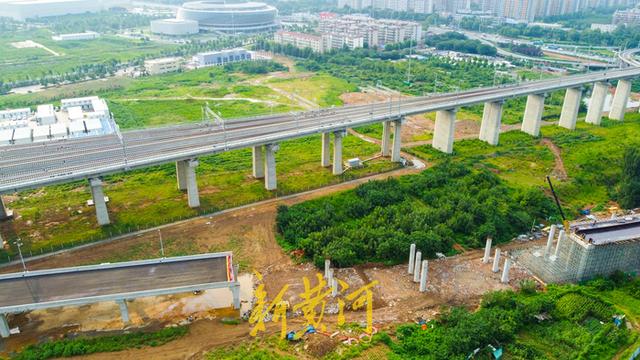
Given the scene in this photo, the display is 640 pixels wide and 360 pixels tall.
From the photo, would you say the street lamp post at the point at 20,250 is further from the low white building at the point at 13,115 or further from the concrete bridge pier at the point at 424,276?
the low white building at the point at 13,115

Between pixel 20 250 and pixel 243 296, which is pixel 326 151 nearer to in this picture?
pixel 243 296

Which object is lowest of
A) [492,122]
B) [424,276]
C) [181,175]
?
[424,276]

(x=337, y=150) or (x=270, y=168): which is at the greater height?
(x=337, y=150)

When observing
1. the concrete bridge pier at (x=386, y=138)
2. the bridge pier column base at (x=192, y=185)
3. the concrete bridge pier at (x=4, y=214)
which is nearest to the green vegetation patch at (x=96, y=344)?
the bridge pier column base at (x=192, y=185)

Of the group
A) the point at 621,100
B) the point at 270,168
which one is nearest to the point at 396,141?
the point at 270,168

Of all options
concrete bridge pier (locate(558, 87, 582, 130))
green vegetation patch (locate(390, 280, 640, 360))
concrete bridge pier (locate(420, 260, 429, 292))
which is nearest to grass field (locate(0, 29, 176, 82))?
concrete bridge pier (locate(558, 87, 582, 130))

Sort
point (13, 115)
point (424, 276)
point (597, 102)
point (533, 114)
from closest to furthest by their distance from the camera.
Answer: point (424, 276), point (533, 114), point (13, 115), point (597, 102)

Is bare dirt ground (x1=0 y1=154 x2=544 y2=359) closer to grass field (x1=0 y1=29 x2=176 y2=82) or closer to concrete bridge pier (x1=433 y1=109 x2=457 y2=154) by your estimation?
concrete bridge pier (x1=433 y1=109 x2=457 y2=154)
